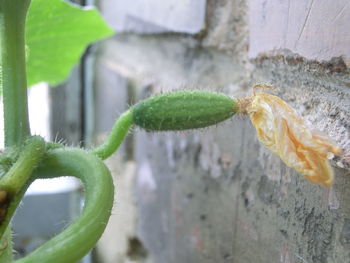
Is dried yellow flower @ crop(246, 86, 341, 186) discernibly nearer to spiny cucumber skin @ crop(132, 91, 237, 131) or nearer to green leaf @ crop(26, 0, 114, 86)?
spiny cucumber skin @ crop(132, 91, 237, 131)

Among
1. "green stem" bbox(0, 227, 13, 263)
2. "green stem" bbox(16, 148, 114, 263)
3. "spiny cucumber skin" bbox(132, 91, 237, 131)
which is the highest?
"spiny cucumber skin" bbox(132, 91, 237, 131)

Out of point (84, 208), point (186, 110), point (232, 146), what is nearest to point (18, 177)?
point (84, 208)

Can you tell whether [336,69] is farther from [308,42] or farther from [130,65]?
[130,65]

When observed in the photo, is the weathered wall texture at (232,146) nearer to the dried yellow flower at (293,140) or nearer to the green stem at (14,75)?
the dried yellow flower at (293,140)

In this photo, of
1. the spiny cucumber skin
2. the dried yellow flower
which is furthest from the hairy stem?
the dried yellow flower

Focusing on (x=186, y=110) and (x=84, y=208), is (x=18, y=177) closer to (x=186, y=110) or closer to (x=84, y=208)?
(x=84, y=208)
